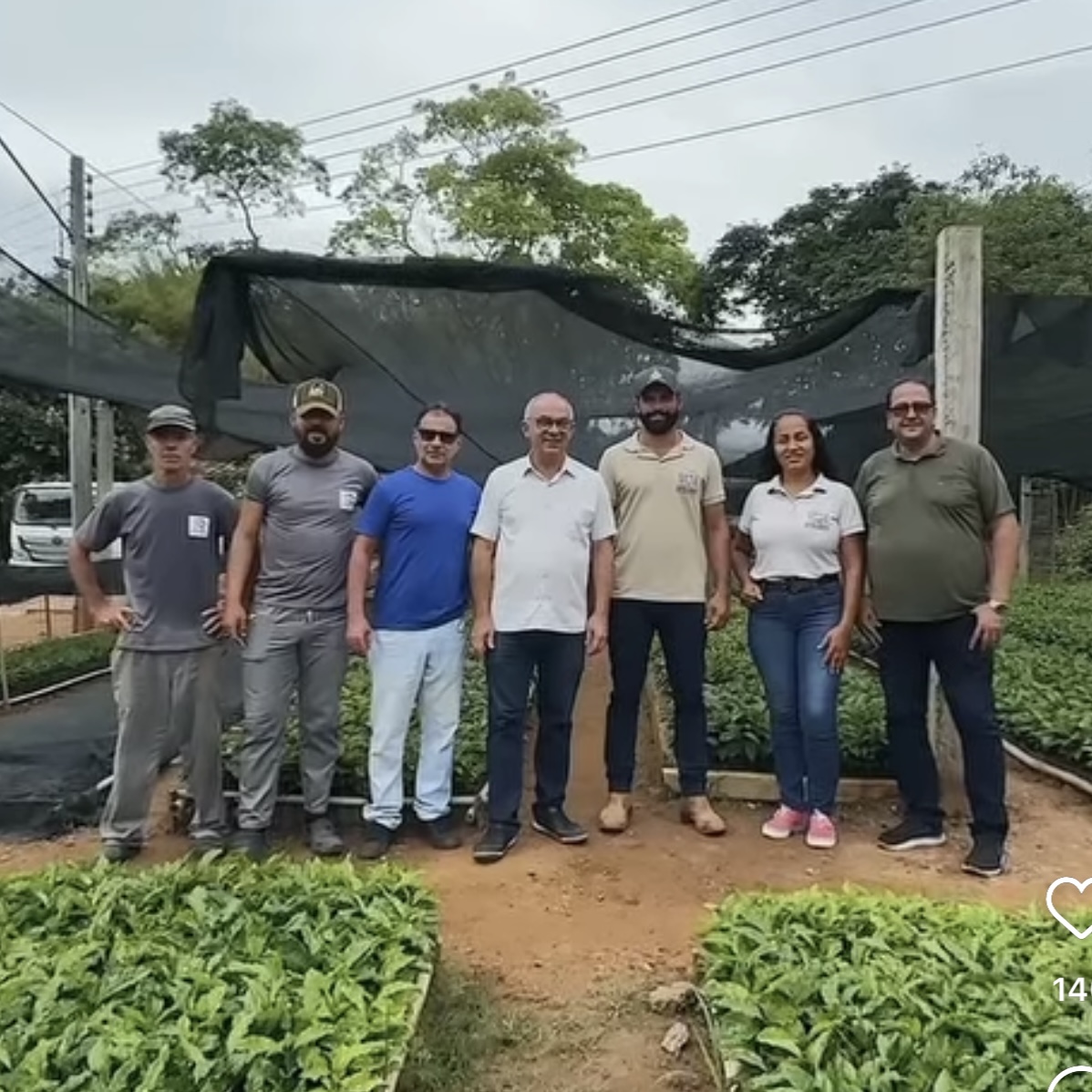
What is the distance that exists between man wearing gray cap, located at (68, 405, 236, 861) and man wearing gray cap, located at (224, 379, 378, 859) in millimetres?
112

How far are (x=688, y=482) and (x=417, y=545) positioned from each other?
0.94m

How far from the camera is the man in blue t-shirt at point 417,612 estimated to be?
387 centimetres

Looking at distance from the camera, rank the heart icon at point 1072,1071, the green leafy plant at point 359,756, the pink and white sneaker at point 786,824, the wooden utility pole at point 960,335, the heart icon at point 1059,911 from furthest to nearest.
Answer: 1. the green leafy plant at point 359,756
2. the wooden utility pole at point 960,335
3. the pink and white sneaker at point 786,824
4. the heart icon at point 1059,911
5. the heart icon at point 1072,1071

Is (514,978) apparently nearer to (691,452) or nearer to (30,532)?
(691,452)

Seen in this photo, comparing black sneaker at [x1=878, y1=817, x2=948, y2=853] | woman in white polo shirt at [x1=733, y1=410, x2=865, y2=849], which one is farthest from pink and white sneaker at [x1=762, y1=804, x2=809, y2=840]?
black sneaker at [x1=878, y1=817, x2=948, y2=853]

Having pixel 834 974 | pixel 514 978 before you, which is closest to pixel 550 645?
pixel 514 978

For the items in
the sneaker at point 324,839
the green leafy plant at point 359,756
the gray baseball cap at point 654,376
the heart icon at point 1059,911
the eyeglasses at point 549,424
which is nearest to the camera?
the heart icon at point 1059,911

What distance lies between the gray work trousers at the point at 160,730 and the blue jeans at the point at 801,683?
186cm

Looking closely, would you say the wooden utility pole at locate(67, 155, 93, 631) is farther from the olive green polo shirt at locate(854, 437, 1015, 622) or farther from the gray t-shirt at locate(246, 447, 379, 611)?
the olive green polo shirt at locate(854, 437, 1015, 622)

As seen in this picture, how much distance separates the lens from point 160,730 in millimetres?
3859

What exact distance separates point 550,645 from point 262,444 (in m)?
1.95

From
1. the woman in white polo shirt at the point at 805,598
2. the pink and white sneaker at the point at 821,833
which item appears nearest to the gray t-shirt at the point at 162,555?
the woman in white polo shirt at the point at 805,598

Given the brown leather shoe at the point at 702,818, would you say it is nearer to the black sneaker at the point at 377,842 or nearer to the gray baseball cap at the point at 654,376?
the black sneaker at the point at 377,842

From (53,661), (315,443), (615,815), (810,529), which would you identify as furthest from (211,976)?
(53,661)
